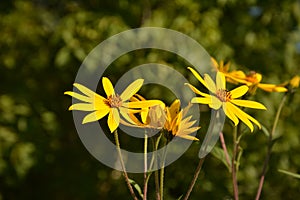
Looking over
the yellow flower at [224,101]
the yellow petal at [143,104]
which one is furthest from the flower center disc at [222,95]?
the yellow petal at [143,104]

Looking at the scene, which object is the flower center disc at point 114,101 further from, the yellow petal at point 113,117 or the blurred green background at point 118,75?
the blurred green background at point 118,75

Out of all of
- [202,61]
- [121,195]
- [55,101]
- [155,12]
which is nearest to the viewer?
[202,61]

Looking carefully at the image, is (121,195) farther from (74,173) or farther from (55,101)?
(55,101)

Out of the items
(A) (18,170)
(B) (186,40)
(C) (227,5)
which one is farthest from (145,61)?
(A) (18,170)

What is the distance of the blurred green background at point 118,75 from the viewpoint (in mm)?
2016

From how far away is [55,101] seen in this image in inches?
93.0

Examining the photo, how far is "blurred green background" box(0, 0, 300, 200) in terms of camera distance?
202 cm

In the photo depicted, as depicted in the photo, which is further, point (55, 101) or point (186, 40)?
point (55, 101)

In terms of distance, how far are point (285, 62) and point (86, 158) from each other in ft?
3.14

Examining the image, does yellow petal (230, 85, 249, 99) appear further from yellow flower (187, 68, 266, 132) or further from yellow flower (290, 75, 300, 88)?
yellow flower (290, 75, 300, 88)

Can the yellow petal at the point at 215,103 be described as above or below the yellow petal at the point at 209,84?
below

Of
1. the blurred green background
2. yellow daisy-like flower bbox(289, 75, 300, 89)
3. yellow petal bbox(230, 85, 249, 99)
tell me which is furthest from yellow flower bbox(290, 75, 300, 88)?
the blurred green background

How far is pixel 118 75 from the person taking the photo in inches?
84.1

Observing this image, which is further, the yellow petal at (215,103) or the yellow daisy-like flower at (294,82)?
the yellow daisy-like flower at (294,82)
